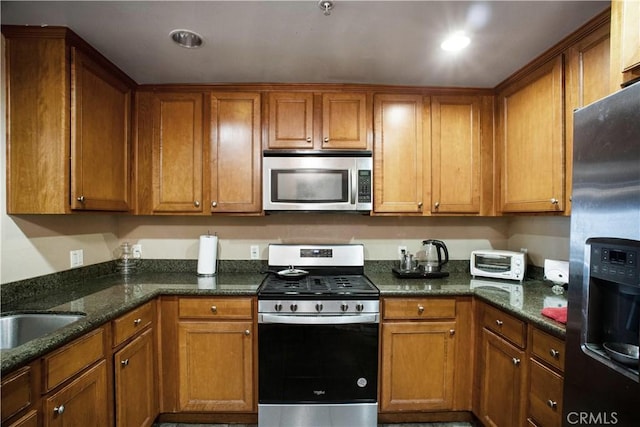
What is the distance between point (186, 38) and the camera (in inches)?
67.1

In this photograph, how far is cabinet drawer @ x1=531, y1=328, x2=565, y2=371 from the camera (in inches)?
52.7

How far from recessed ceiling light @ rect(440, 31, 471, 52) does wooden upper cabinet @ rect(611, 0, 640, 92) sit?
0.62 metres

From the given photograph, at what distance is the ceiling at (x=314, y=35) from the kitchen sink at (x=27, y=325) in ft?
4.81

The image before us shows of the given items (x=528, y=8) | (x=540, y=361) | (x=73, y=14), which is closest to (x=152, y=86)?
(x=73, y=14)

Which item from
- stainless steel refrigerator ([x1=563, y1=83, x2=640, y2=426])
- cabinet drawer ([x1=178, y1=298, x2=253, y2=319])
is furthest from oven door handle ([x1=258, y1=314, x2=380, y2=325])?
stainless steel refrigerator ([x1=563, y1=83, x2=640, y2=426])

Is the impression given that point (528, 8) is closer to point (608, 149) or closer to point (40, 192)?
point (608, 149)

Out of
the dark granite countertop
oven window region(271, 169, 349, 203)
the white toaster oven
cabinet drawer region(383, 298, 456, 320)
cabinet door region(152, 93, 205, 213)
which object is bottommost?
cabinet drawer region(383, 298, 456, 320)

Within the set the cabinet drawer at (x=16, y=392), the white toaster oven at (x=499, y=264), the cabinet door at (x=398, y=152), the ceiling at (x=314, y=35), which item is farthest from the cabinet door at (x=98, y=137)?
the white toaster oven at (x=499, y=264)

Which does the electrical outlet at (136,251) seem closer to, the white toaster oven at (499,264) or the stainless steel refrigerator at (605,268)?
the white toaster oven at (499,264)

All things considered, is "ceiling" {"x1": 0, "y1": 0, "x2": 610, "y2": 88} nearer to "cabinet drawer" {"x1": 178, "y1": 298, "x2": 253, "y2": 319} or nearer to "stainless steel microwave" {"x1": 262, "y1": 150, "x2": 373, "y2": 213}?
"stainless steel microwave" {"x1": 262, "y1": 150, "x2": 373, "y2": 213}

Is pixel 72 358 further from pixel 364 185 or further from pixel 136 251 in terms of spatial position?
pixel 364 185

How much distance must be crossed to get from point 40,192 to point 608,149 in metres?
2.47

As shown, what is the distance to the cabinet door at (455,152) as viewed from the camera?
2354 mm

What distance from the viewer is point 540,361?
1464 mm
